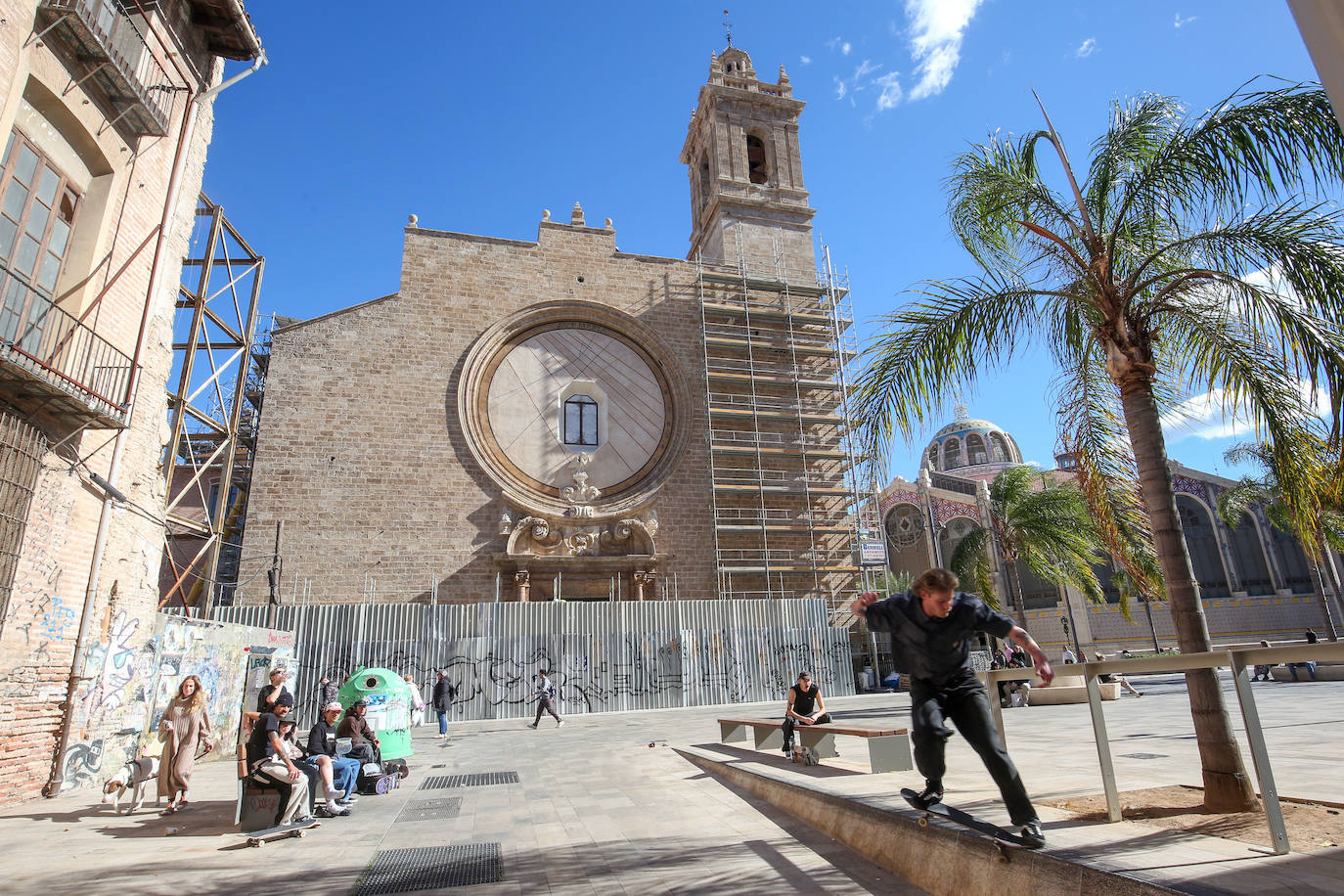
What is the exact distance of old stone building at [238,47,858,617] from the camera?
1920 centimetres

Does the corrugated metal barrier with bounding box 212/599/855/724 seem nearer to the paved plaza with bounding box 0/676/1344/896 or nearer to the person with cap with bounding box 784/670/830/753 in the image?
the paved plaza with bounding box 0/676/1344/896

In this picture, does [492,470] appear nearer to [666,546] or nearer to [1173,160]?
[666,546]

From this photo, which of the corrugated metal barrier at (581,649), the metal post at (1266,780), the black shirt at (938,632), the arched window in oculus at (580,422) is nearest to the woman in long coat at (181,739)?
the black shirt at (938,632)

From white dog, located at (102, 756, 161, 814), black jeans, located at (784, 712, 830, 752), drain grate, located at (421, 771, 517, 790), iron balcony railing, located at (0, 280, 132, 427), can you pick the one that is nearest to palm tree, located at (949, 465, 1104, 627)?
black jeans, located at (784, 712, 830, 752)

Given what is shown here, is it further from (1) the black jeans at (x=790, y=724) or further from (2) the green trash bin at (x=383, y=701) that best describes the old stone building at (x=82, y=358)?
(1) the black jeans at (x=790, y=724)

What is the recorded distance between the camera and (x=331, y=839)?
541 centimetres

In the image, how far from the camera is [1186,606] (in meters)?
4.81

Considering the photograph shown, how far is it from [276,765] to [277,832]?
0.51 m

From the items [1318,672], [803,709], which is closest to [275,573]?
[803,709]

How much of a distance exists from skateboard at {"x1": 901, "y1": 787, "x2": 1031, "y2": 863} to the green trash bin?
264 inches

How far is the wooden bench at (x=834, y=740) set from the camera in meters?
6.08

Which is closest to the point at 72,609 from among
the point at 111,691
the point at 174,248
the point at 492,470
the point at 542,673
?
the point at 111,691

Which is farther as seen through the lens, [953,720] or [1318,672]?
[1318,672]

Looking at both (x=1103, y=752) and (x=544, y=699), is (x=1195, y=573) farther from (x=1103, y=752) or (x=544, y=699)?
(x=1103, y=752)
